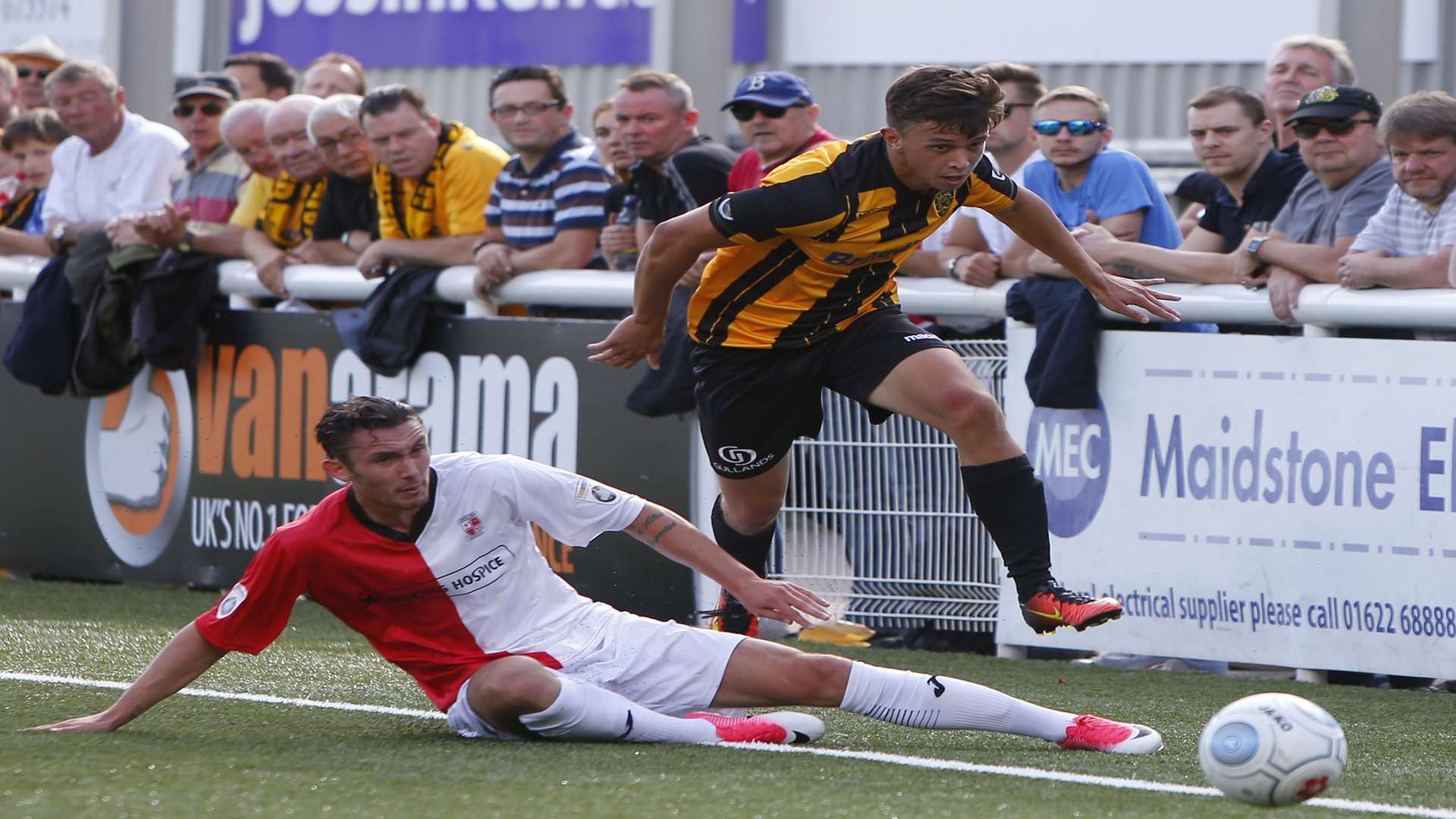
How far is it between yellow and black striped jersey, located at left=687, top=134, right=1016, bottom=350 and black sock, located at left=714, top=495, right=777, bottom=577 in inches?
25.7

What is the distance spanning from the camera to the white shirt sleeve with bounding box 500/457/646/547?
5176 mm

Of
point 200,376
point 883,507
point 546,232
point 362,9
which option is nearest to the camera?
point 883,507

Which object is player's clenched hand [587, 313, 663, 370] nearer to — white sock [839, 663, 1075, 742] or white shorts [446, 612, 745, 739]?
white shorts [446, 612, 745, 739]

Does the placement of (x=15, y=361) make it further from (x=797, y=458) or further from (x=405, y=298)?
(x=797, y=458)

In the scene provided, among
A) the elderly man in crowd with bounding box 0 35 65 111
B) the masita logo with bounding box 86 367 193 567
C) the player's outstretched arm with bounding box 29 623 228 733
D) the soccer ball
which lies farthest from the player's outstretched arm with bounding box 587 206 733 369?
the elderly man in crowd with bounding box 0 35 65 111

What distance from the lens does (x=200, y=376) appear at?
9.34 meters

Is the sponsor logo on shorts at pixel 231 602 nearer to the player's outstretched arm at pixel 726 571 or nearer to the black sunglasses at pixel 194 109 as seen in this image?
the player's outstretched arm at pixel 726 571

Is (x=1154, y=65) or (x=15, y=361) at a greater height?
(x=1154, y=65)

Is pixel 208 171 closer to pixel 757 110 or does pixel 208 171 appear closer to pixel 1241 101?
pixel 757 110

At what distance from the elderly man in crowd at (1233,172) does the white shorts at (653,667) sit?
8.63 feet

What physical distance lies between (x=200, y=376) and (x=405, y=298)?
1.33m

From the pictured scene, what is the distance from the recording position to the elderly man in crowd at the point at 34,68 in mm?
12195

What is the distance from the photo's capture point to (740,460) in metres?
6.18

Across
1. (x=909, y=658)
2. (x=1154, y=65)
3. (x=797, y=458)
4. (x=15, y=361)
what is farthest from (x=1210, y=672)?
(x=1154, y=65)
